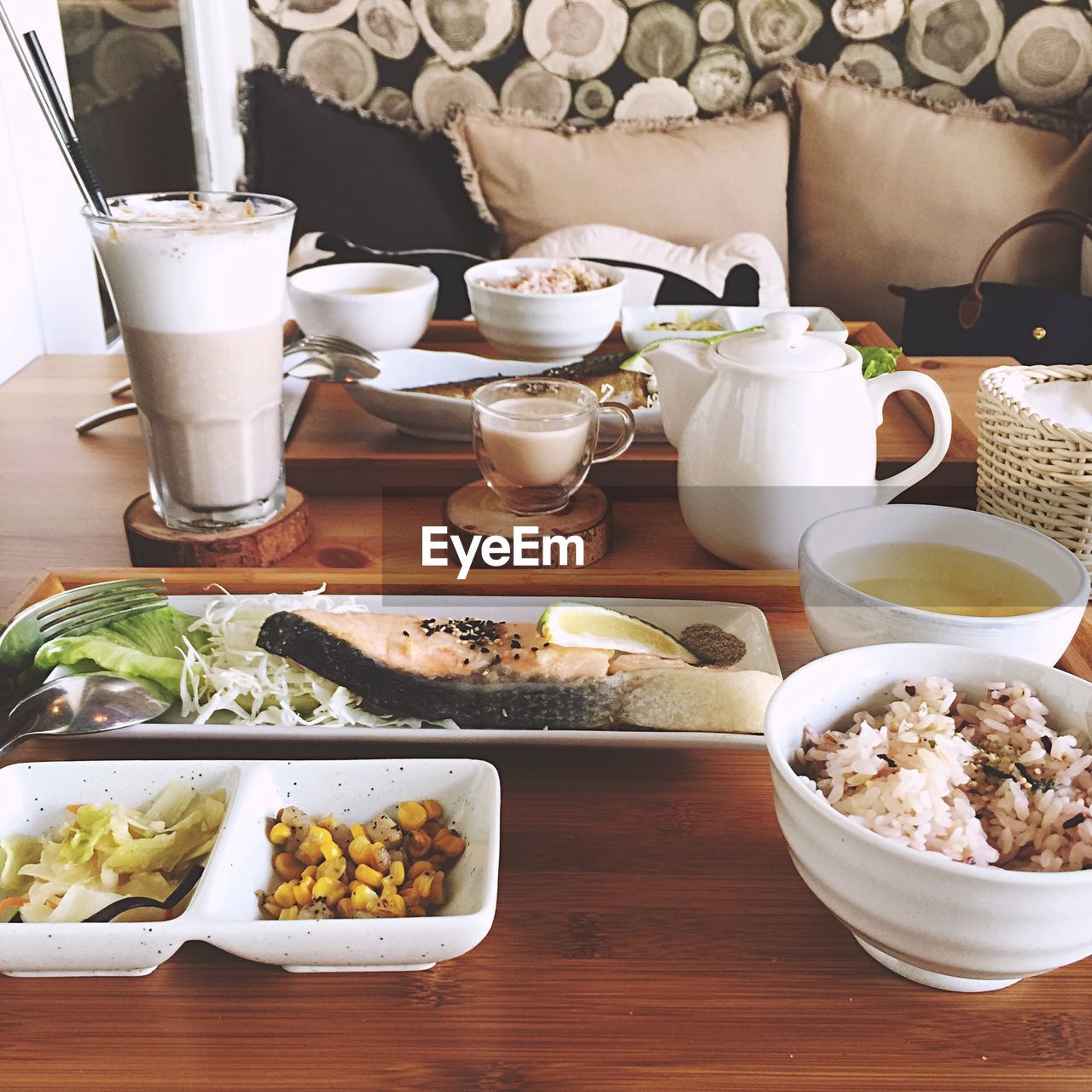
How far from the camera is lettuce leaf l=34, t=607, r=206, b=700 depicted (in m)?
0.91

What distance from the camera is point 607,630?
39.5 inches

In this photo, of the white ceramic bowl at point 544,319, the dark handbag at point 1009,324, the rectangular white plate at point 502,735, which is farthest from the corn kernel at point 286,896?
the dark handbag at point 1009,324

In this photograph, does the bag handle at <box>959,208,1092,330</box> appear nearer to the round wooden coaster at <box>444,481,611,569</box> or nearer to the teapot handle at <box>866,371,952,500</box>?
the teapot handle at <box>866,371,952,500</box>

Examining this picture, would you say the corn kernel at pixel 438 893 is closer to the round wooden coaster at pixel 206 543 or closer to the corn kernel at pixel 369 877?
the corn kernel at pixel 369 877

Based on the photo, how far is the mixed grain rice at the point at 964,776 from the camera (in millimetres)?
648

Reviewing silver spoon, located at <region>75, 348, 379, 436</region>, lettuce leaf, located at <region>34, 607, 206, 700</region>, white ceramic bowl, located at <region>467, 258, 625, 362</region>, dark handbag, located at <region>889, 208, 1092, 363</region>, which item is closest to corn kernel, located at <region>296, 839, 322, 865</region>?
lettuce leaf, located at <region>34, 607, 206, 700</region>

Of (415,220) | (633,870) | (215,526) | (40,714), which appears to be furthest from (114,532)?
(415,220)

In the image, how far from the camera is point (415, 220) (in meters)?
3.02

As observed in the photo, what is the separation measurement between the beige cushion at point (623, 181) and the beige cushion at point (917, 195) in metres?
0.16

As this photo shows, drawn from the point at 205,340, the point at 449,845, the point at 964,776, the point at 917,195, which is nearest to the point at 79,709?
the point at 449,845

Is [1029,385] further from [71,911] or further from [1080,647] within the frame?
[71,911]

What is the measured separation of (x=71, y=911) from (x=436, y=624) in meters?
0.39

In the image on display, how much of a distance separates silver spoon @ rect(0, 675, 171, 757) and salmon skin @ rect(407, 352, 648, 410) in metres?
0.72

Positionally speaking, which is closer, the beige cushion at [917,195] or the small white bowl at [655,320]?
the small white bowl at [655,320]
